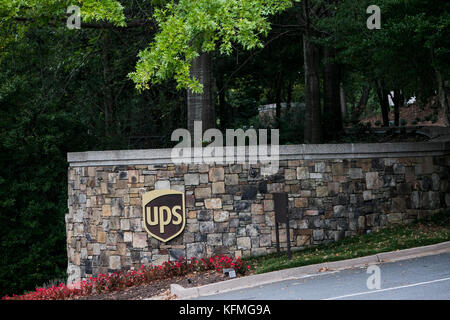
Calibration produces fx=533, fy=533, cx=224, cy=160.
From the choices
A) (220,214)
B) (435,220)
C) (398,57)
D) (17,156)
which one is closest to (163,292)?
(220,214)

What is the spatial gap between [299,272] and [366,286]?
6.18 ft

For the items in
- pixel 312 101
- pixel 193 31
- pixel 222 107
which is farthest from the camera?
pixel 222 107

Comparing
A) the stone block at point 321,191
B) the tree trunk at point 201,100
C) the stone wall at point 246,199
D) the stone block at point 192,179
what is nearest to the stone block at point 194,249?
the stone wall at point 246,199

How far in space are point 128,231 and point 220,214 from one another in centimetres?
226

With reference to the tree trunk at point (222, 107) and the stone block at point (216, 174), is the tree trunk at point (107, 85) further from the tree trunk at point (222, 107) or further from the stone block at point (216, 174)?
the stone block at point (216, 174)

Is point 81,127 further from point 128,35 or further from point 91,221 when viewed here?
point 91,221

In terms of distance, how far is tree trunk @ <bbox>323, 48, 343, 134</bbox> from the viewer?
1972 centimetres

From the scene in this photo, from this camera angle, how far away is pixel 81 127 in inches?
746

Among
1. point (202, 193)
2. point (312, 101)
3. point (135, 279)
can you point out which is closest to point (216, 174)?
point (202, 193)

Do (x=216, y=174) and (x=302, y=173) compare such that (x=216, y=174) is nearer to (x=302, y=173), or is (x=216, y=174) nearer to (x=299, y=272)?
(x=302, y=173)

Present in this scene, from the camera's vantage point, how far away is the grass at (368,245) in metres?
10.8

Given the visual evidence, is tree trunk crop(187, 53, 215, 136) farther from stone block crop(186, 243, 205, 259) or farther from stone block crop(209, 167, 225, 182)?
stone block crop(186, 243, 205, 259)

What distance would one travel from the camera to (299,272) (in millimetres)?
10383

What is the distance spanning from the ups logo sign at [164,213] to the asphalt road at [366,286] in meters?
3.17
